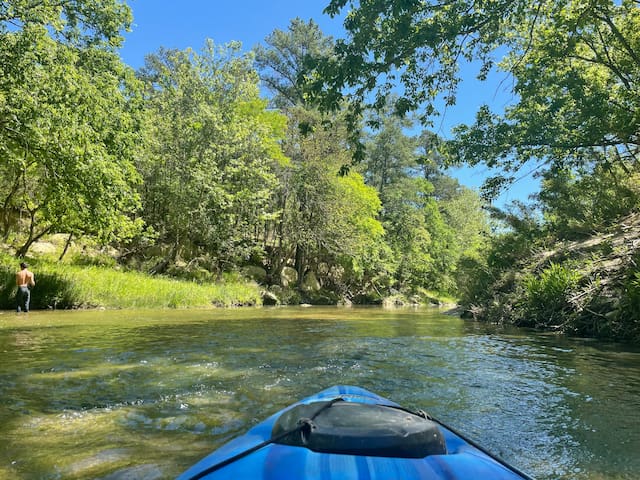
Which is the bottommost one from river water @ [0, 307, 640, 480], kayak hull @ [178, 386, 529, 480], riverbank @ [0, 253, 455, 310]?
river water @ [0, 307, 640, 480]

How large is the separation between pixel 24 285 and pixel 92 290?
2445 millimetres

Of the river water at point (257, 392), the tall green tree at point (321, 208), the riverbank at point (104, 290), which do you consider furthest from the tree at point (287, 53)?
the river water at point (257, 392)

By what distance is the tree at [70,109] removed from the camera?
991cm

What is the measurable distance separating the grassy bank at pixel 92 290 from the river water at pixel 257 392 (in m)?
4.88

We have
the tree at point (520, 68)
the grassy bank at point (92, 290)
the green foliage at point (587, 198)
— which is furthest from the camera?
the grassy bank at point (92, 290)

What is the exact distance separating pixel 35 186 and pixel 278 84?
904 inches

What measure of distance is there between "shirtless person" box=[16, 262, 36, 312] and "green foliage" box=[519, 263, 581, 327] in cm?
1263

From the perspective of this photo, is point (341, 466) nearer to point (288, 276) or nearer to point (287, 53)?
point (288, 276)

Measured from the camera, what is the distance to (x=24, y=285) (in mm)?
11570

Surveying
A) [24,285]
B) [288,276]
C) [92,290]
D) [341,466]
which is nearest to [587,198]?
[92,290]

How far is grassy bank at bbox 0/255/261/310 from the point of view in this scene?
42.4 feet

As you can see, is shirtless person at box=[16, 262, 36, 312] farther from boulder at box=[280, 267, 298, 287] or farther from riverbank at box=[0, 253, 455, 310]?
boulder at box=[280, 267, 298, 287]

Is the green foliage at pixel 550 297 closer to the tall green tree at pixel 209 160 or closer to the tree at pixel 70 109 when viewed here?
the tree at pixel 70 109

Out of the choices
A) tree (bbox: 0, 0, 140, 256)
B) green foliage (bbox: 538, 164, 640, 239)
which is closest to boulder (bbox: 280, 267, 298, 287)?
tree (bbox: 0, 0, 140, 256)
